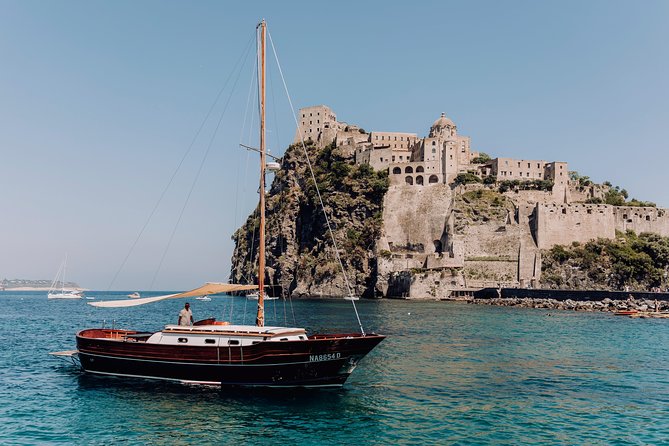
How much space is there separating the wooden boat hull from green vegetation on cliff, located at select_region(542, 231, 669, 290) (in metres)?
65.2

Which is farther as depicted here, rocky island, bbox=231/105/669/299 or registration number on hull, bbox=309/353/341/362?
rocky island, bbox=231/105/669/299

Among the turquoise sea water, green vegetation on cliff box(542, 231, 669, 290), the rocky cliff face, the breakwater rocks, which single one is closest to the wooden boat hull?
the turquoise sea water

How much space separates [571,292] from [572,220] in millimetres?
17056

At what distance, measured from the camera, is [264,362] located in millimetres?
18797

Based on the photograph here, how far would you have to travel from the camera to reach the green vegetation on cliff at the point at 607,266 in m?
75.6

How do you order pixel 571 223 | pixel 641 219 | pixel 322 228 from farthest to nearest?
pixel 322 228
pixel 641 219
pixel 571 223

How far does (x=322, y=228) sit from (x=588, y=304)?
139ft

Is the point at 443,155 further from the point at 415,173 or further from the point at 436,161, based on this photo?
the point at 415,173

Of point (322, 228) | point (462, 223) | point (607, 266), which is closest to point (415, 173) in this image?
point (462, 223)

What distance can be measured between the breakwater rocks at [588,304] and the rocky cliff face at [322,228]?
22477 millimetres

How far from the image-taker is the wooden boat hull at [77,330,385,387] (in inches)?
736

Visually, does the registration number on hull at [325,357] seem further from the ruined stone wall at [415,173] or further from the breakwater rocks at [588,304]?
the ruined stone wall at [415,173]

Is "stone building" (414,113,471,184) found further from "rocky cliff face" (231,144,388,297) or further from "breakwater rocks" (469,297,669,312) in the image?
"breakwater rocks" (469,297,669,312)

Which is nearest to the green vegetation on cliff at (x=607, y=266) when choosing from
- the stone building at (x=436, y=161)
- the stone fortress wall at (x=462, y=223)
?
the stone fortress wall at (x=462, y=223)
